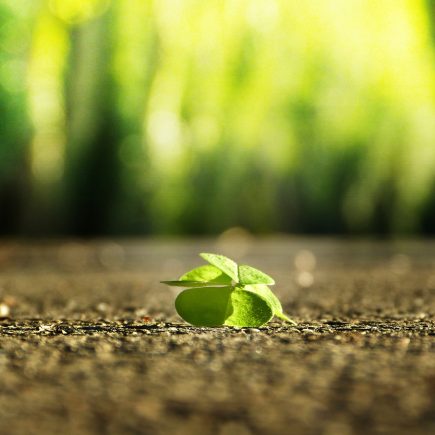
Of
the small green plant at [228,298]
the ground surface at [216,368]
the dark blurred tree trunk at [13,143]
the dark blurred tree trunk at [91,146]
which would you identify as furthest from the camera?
the dark blurred tree trunk at [91,146]

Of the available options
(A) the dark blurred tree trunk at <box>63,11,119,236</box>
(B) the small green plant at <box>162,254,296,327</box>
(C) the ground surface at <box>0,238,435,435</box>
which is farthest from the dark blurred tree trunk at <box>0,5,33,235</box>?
(B) the small green plant at <box>162,254,296,327</box>

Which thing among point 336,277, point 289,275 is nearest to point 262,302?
point 336,277

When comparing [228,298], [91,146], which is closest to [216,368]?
[228,298]

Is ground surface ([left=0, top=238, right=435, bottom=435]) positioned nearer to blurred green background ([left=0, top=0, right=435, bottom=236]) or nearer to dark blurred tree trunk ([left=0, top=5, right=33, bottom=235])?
dark blurred tree trunk ([left=0, top=5, right=33, bottom=235])

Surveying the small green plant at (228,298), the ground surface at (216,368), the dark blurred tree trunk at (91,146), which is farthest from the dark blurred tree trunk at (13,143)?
the small green plant at (228,298)

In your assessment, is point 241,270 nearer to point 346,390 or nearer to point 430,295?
point 346,390

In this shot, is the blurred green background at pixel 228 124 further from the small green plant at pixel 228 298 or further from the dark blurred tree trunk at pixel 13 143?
the small green plant at pixel 228 298

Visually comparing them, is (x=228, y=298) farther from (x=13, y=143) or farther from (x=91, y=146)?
(x=91, y=146)
